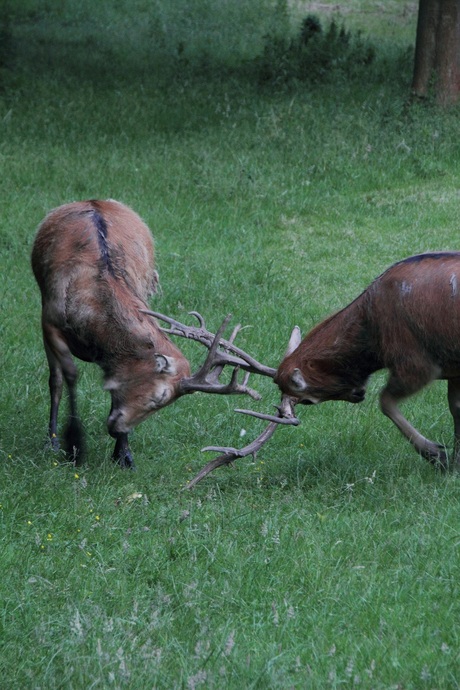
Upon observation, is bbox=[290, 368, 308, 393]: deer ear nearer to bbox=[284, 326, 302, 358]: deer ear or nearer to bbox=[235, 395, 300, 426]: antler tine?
bbox=[235, 395, 300, 426]: antler tine

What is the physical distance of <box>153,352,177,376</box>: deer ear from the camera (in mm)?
7574

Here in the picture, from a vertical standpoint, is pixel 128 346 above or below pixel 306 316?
above

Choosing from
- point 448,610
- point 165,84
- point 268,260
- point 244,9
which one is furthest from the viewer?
point 244,9

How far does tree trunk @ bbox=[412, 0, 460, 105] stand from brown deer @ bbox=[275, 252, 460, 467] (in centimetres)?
986

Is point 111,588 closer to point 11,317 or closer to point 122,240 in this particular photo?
point 122,240

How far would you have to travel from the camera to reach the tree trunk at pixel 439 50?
16359 millimetres

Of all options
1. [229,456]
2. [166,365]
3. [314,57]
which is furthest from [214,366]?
[314,57]

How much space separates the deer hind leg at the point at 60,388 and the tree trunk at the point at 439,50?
986cm

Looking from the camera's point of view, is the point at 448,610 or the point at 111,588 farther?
the point at 111,588

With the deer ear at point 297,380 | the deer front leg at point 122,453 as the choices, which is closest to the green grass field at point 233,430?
the deer front leg at point 122,453

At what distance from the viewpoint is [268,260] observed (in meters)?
12.0

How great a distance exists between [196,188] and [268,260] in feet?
7.40

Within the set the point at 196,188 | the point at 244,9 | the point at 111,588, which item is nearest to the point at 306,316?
the point at 196,188

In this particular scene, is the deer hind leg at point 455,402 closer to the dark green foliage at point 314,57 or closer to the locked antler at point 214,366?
the locked antler at point 214,366
